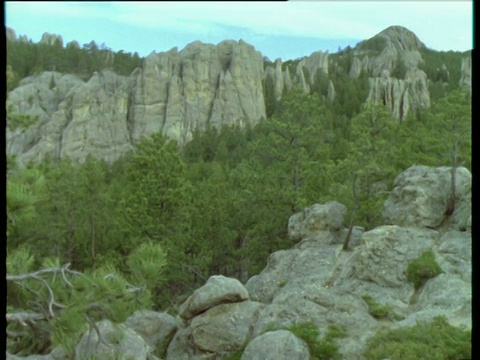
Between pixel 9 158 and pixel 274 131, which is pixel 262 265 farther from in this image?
pixel 9 158

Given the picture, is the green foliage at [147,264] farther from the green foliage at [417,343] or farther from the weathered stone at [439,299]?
the weathered stone at [439,299]

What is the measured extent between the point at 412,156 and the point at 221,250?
14.1 ft

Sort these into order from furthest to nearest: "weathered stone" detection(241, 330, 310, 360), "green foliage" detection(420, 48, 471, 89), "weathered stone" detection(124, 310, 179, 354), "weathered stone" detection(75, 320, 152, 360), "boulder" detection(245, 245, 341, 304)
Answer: "boulder" detection(245, 245, 341, 304) → "weathered stone" detection(124, 310, 179, 354) → "weathered stone" detection(241, 330, 310, 360) → "weathered stone" detection(75, 320, 152, 360) → "green foliage" detection(420, 48, 471, 89)

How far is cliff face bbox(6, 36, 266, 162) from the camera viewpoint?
98.2 ft

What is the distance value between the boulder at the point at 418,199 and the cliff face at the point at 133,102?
19783 mm

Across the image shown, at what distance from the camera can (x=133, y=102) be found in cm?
3409

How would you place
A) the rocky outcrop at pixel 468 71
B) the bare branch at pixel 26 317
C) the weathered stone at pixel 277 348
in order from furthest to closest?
the weathered stone at pixel 277 348 → the bare branch at pixel 26 317 → the rocky outcrop at pixel 468 71

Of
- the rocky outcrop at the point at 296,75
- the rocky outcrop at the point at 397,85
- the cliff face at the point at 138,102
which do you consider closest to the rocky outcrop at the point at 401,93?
the rocky outcrop at the point at 397,85

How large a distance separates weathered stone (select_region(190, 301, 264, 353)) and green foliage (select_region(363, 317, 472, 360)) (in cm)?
163

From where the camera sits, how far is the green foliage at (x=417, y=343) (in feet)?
15.2

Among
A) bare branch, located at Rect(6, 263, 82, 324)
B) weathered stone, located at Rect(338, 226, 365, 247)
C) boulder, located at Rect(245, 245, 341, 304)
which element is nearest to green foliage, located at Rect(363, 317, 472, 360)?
boulder, located at Rect(245, 245, 341, 304)

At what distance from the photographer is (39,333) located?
2.65 meters

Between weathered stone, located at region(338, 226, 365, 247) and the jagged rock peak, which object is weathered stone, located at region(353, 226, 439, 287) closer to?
weathered stone, located at region(338, 226, 365, 247)

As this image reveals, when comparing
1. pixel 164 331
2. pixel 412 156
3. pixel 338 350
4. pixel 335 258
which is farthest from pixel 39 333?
pixel 412 156
